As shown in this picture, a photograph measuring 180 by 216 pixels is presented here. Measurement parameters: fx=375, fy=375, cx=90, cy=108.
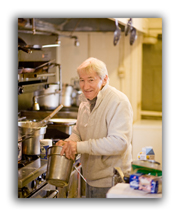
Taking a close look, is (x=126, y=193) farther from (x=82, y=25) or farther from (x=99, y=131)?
(x=82, y=25)

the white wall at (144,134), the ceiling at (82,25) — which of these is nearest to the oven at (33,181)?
the white wall at (144,134)

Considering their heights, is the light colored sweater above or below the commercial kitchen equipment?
below

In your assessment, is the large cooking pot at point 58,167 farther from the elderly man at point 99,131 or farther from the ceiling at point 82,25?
the ceiling at point 82,25

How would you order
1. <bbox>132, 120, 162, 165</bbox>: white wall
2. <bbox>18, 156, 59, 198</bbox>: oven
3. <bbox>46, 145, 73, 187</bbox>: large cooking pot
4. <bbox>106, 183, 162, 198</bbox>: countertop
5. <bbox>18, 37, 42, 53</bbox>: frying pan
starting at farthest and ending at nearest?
<bbox>132, 120, 162, 165</bbox>: white wall
<bbox>18, 37, 42, 53</bbox>: frying pan
<bbox>18, 156, 59, 198</bbox>: oven
<bbox>46, 145, 73, 187</bbox>: large cooking pot
<bbox>106, 183, 162, 198</bbox>: countertop

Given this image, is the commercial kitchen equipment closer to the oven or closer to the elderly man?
the oven

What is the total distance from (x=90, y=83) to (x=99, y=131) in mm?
223

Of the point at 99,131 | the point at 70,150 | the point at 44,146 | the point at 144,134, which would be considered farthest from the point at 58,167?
the point at 144,134

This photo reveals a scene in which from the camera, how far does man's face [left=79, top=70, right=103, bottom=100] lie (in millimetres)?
1673

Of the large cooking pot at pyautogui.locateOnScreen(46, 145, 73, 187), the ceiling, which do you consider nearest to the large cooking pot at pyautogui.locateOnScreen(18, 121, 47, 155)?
the large cooking pot at pyautogui.locateOnScreen(46, 145, 73, 187)

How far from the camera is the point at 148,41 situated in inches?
150

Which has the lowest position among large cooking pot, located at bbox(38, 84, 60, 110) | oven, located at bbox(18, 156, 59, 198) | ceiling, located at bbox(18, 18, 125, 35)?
oven, located at bbox(18, 156, 59, 198)

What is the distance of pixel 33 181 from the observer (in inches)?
74.7
